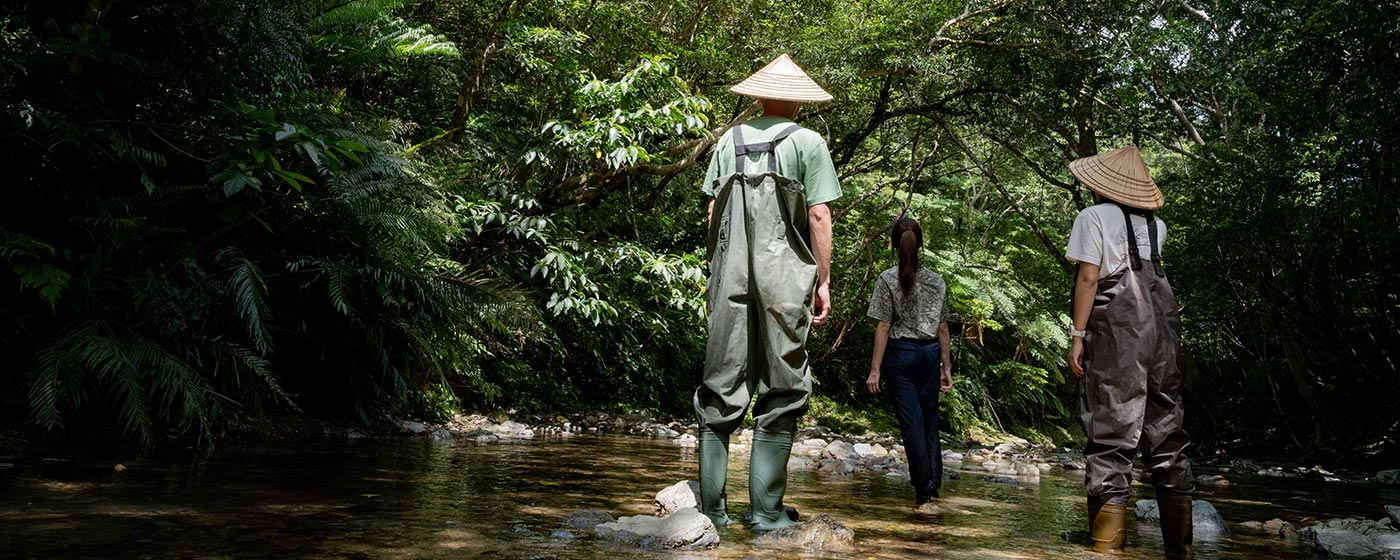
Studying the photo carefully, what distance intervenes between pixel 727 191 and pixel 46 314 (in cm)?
340

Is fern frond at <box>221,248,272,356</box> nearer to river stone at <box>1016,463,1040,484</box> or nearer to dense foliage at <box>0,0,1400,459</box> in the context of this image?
dense foliage at <box>0,0,1400,459</box>

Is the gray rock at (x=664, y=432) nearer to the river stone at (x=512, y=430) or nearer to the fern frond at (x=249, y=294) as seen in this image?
the river stone at (x=512, y=430)

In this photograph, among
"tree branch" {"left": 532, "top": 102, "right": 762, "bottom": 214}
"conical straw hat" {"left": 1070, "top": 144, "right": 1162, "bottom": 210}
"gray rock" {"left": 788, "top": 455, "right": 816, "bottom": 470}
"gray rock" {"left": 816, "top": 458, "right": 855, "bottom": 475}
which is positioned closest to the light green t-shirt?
"conical straw hat" {"left": 1070, "top": 144, "right": 1162, "bottom": 210}

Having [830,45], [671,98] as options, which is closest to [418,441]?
[671,98]

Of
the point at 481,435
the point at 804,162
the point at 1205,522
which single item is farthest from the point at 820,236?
the point at 481,435

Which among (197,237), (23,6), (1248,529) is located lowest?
(1248,529)

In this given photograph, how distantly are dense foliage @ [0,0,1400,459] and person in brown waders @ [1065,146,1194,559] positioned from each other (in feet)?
12.2

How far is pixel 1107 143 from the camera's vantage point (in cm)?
1430

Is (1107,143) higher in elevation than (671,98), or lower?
higher

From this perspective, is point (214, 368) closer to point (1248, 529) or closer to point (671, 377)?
point (1248, 529)

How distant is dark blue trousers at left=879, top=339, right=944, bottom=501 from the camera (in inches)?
204

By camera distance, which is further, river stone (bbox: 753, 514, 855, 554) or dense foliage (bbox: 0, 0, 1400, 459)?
dense foliage (bbox: 0, 0, 1400, 459)

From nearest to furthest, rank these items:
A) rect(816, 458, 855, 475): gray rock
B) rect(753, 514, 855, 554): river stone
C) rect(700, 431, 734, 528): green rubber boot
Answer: rect(753, 514, 855, 554): river stone < rect(700, 431, 734, 528): green rubber boot < rect(816, 458, 855, 475): gray rock

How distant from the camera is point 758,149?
366cm
